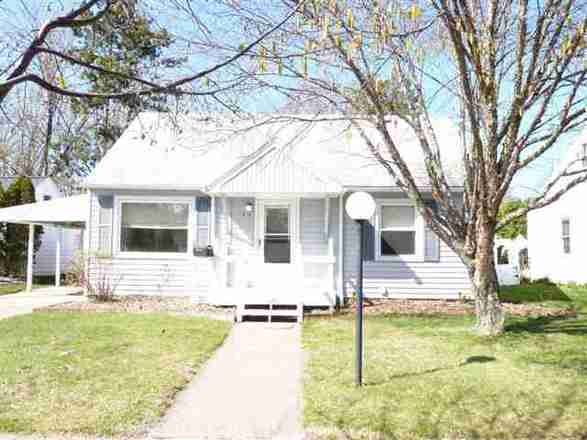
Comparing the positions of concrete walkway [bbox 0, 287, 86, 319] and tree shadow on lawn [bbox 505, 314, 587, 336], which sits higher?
concrete walkway [bbox 0, 287, 86, 319]

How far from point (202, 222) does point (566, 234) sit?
43.2ft

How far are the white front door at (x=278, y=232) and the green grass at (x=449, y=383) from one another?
3.40 metres

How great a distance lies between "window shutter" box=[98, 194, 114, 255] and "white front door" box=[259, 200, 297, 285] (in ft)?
12.1

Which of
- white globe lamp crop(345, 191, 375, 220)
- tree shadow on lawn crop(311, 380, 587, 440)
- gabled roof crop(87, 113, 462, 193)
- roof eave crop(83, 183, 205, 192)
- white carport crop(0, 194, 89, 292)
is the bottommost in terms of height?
tree shadow on lawn crop(311, 380, 587, 440)

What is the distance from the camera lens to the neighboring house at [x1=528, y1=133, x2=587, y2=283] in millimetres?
16609

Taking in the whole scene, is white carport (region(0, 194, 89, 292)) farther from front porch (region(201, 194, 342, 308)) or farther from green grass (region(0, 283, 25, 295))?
front porch (region(201, 194, 342, 308))

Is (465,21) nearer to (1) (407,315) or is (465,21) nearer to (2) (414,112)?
(2) (414,112)

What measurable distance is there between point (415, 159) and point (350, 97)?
556cm

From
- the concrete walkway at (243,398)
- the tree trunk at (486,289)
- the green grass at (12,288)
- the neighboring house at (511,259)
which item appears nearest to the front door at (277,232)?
the concrete walkway at (243,398)

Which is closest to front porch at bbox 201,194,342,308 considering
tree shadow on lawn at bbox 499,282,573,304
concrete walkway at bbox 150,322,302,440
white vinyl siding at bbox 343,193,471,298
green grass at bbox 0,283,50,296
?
white vinyl siding at bbox 343,193,471,298

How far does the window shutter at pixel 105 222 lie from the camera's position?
1230cm

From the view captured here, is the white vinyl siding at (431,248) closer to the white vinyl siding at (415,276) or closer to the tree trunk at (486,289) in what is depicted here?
the white vinyl siding at (415,276)

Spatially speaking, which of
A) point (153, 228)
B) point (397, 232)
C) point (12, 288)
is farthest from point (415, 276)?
point (12, 288)

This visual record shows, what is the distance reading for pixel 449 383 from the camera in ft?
17.7
